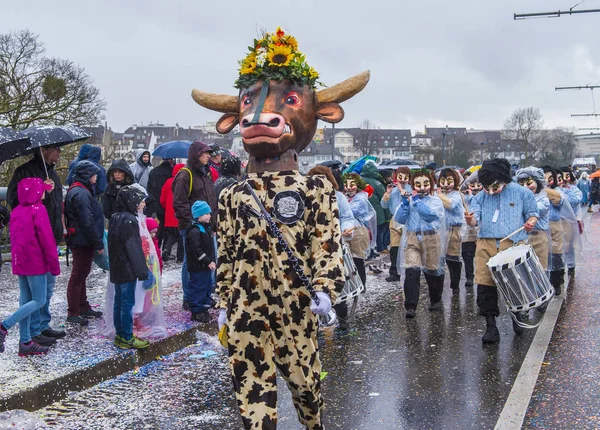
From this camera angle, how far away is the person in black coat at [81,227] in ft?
23.1

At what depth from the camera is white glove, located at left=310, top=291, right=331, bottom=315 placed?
12.0 feet

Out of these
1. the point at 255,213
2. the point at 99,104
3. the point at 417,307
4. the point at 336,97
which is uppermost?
the point at 99,104

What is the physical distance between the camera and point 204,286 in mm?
7531

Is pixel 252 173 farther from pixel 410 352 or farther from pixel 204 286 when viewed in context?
pixel 204 286

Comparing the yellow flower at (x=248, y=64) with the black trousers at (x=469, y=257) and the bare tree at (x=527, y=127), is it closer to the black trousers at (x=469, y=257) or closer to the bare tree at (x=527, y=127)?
the black trousers at (x=469, y=257)

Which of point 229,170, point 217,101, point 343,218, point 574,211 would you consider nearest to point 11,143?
point 217,101

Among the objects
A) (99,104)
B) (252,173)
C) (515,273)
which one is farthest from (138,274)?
(99,104)

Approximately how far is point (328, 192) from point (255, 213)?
0.44 meters

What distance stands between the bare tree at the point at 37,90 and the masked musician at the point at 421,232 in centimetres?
1599

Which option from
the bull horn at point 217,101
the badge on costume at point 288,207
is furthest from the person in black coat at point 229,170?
the badge on costume at point 288,207

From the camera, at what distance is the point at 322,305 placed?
3.66m

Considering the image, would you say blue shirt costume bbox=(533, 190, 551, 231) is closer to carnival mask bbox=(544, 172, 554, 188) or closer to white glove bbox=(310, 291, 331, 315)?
carnival mask bbox=(544, 172, 554, 188)

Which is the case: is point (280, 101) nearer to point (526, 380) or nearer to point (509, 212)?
point (526, 380)

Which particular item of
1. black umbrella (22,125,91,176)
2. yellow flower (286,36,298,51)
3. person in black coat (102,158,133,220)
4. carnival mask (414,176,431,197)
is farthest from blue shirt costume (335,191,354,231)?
yellow flower (286,36,298,51)
